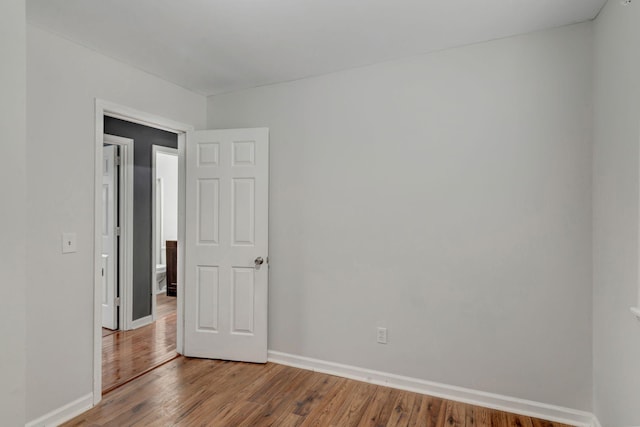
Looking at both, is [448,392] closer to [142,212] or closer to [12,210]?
[12,210]

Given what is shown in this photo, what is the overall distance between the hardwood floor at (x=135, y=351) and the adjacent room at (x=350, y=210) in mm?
57

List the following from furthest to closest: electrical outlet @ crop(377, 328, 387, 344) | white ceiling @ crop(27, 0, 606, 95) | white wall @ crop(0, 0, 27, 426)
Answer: electrical outlet @ crop(377, 328, 387, 344) < white ceiling @ crop(27, 0, 606, 95) < white wall @ crop(0, 0, 27, 426)

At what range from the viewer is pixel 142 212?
4.25m

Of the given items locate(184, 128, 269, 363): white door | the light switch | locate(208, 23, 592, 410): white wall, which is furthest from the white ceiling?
the light switch

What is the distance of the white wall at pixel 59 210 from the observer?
7.02ft

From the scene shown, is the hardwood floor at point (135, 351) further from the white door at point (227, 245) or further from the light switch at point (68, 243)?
the light switch at point (68, 243)

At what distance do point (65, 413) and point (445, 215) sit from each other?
9.46ft

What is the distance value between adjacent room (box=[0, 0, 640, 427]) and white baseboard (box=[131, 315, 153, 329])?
93 centimetres

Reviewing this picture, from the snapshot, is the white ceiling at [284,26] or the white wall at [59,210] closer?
the white ceiling at [284,26]

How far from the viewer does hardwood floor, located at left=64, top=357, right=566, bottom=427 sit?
2.24 m

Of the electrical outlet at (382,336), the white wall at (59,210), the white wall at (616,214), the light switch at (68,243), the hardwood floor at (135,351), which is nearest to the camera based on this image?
the white wall at (616,214)

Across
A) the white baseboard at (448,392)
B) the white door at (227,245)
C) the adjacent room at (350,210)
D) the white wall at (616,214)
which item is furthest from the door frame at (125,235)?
the white wall at (616,214)

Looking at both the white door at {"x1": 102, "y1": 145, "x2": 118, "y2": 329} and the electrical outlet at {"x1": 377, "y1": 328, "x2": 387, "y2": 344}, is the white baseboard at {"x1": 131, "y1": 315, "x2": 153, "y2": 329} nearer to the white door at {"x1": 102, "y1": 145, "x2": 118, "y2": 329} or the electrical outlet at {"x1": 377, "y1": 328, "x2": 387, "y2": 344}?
the white door at {"x1": 102, "y1": 145, "x2": 118, "y2": 329}

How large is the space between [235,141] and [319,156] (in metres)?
0.80
